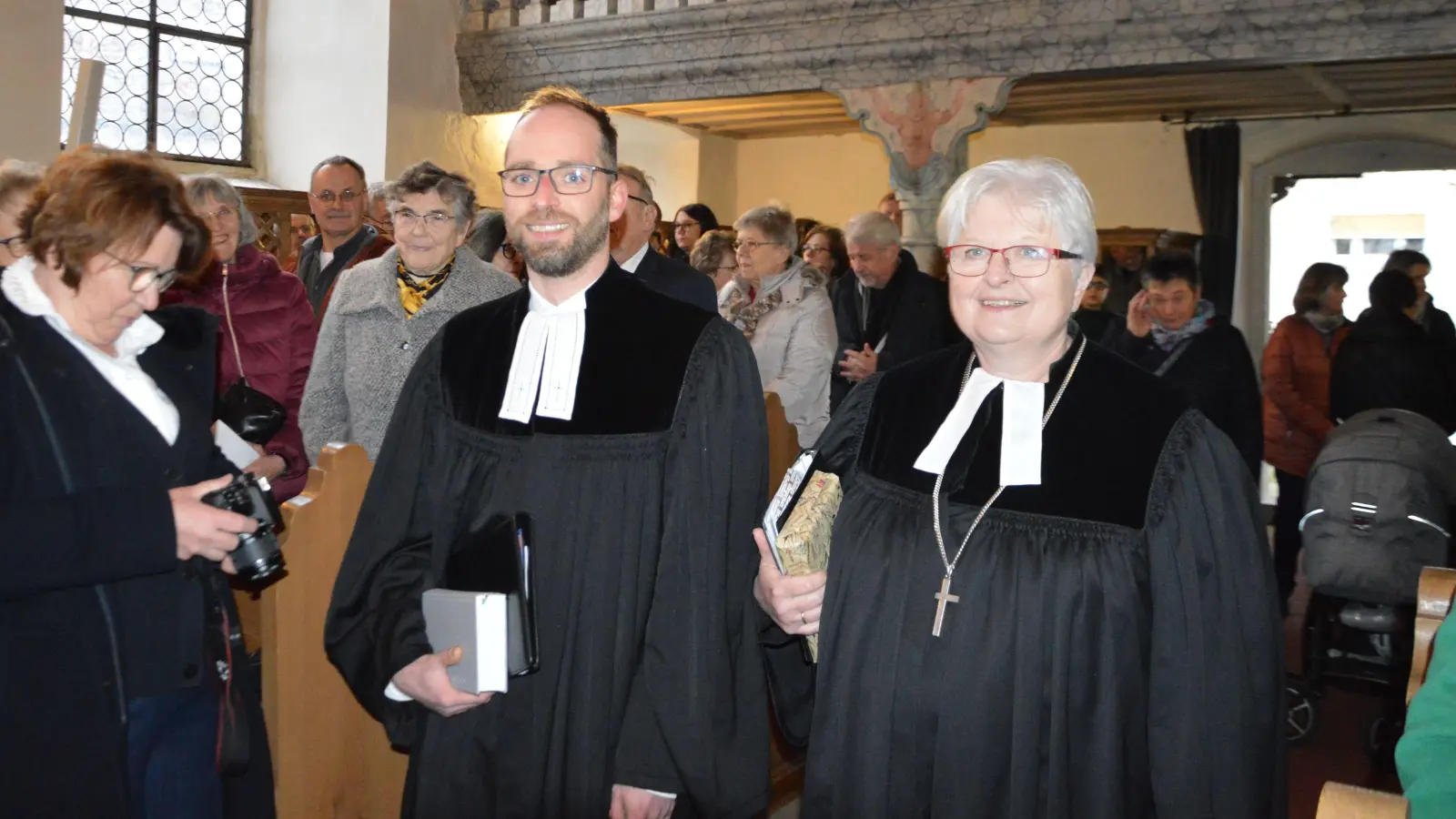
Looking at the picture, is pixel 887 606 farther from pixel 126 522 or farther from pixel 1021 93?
pixel 1021 93

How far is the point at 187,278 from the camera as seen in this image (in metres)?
2.44

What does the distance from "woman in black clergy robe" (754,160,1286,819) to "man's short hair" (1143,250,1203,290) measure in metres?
2.99

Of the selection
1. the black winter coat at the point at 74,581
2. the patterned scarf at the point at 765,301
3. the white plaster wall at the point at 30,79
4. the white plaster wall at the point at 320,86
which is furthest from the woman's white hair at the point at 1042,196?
the white plaster wall at the point at 320,86

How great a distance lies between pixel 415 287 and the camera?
3.96 metres

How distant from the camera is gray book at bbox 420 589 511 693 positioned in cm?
214

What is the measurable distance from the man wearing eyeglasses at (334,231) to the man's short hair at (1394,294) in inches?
185

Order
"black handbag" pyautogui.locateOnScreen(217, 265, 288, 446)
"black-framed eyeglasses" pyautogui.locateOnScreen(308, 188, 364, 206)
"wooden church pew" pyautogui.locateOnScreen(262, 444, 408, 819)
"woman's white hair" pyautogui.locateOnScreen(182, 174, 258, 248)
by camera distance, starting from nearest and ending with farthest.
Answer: "wooden church pew" pyautogui.locateOnScreen(262, 444, 408, 819) → "black handbag" pyautogui.locateOnScreen(217, 265, 288, 446) → "woman's white hair" pyautogui.locateOnScreen(182, 174, 258, 248) → "black-framed eyeglasses" pyautogui.locateOnScreen(308, 188, 364, 206)

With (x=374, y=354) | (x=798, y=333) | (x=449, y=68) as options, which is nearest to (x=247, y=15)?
(x=449, y=68)

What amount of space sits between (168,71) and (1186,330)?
33.3ft

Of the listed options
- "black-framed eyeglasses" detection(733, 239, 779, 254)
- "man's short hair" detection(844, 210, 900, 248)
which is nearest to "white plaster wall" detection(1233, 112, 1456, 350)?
"man's short hair" detection(844, 210, 900, 248)

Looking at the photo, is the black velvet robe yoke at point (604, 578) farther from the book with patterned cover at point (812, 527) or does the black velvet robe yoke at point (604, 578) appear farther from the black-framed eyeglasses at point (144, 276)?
the black-framed eyeglasses at point (144, 276)

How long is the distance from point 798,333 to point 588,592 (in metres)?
3.53

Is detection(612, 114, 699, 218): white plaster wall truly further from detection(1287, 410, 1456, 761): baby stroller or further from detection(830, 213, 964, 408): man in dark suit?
detection(1287, 410, 1456, 761): baby stroller

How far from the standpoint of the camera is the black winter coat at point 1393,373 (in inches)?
226
